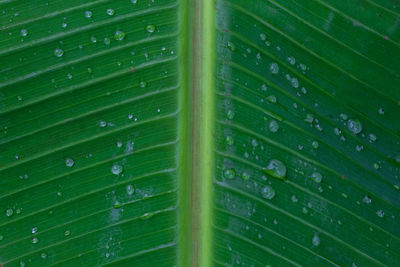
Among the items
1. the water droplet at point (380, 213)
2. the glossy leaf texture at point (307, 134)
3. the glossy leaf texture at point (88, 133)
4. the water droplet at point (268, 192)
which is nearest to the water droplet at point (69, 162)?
the glossy leaf texture at point (88, 133)

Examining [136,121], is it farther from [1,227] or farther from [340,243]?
[340,243]

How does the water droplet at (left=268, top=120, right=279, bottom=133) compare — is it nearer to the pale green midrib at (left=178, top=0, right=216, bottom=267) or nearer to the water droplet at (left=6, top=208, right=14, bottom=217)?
the pale green midrib at (left=178, top=0, right=216, bottom=267)

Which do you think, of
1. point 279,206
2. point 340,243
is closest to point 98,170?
point 279,206

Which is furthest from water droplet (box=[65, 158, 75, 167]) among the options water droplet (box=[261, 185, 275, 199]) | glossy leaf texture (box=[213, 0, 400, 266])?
water droplet (box=[261, 185, 275, 199])

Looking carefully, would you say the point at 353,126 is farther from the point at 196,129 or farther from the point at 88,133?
the point at 88,133

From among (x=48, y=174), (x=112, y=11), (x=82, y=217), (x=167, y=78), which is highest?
(x=112, y=11)

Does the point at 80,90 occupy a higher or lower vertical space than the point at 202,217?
higher

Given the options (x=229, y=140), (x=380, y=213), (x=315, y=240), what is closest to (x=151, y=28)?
(x=229, y=140)
